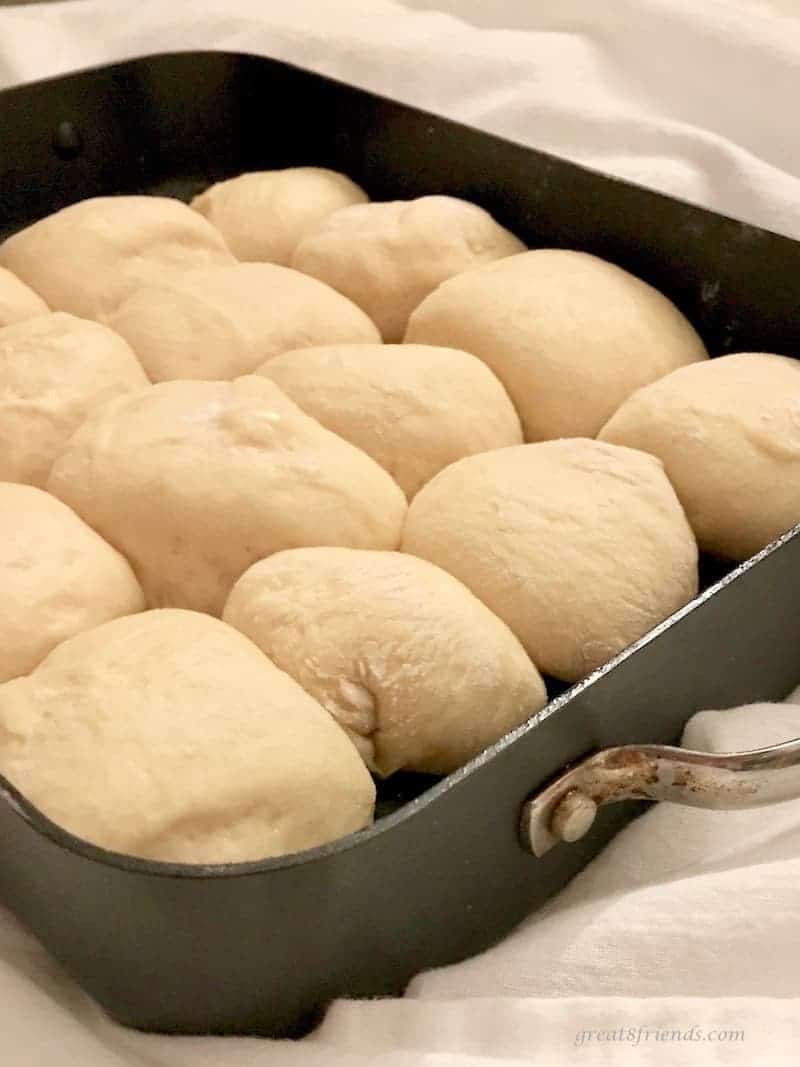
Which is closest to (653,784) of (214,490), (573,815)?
(573,815)

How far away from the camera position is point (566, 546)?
2.13ft

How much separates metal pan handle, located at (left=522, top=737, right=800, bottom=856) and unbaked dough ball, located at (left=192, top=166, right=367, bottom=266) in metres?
0.64

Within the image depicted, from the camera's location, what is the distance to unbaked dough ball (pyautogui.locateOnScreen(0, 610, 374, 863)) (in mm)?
495

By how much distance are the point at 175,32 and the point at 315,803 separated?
101 centimetres

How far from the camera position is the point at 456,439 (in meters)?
0.77

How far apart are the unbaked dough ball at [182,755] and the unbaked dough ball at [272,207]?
0.55 metres

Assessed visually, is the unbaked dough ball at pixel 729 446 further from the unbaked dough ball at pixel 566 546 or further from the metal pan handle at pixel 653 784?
the metal pan handle at pixel 653 784

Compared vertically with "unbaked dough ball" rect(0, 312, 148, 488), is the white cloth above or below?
below

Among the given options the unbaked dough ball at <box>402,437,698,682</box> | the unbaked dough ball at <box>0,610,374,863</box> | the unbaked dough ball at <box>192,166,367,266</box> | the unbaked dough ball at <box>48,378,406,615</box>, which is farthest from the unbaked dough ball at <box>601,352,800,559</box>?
the unbaked dough ball at <box>192,166,367,266</box>

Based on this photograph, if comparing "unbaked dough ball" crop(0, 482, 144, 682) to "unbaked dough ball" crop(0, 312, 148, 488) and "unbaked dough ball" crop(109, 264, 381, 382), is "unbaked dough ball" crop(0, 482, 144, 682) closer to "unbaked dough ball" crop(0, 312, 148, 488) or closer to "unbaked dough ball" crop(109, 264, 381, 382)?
"unbaked dough ball" crop(0, 312, 148, 488)

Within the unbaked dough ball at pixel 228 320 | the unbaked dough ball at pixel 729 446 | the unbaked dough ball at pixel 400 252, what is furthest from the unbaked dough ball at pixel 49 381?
the unbaked dough ball at pixel 729 446

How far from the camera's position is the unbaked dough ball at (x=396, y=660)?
579 mm

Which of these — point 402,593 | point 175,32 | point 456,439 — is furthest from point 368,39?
point 402,593

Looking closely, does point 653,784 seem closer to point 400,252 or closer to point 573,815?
point 573,815
